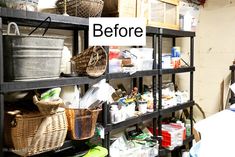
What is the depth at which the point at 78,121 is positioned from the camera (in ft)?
5.48

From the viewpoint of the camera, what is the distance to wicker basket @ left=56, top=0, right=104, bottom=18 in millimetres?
1742

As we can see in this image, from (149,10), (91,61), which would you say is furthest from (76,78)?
(149,10)

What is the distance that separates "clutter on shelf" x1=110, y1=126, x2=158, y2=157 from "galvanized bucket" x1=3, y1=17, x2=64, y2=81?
2.98 ft

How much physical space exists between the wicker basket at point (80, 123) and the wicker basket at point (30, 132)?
160mm

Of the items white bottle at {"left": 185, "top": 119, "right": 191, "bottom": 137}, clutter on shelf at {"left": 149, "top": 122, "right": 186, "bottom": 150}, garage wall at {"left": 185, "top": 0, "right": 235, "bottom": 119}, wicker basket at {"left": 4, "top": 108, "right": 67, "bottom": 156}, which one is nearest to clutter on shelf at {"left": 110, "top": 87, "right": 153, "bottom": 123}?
clutter on shelf at {"left": 149, "top": 122, "right": 186, "bottom": 150}

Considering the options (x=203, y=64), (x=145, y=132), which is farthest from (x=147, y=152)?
(x=203, y=64)

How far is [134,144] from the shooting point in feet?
7.48

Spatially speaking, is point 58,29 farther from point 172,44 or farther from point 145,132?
point 172,44

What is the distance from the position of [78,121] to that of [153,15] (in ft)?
4.22

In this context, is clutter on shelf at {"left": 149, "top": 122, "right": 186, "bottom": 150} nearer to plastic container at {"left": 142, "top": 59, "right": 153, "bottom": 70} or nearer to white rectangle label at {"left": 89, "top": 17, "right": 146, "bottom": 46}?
plastic container at {"left": 142, "top": 59, "right": 153, "bottom": 70}

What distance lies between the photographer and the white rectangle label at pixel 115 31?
5.64 ft

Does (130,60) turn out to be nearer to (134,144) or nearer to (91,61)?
(91,61)

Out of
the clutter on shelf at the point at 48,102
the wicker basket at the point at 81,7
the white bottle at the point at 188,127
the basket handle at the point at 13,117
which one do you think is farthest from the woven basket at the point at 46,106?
the white bottle at the point at 188,127

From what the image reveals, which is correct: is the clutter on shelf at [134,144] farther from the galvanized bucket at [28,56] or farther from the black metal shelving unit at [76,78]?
the galvanized bucket at [28,56]
